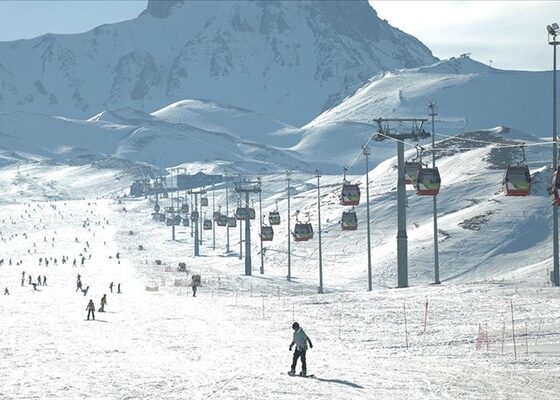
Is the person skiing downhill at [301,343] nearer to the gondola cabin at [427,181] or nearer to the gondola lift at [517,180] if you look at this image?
the gondola lift at [517,180]

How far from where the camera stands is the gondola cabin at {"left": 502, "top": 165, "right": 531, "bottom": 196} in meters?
40.0

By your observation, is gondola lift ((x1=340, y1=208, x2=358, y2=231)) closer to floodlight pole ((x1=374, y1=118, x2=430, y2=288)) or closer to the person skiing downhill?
floodlight pole ((x1=374, y1=118, x2=430, y2=288))

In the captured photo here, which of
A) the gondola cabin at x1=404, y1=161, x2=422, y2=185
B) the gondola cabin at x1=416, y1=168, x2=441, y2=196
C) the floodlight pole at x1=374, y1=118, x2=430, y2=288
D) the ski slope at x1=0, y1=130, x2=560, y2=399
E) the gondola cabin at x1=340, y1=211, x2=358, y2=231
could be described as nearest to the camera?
the ski slope at x1=0, y1=130, x2=560, y2=399

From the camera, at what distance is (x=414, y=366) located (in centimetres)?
2912

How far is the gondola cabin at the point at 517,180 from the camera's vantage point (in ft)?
131

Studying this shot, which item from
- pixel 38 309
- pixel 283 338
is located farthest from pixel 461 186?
pixel 283 338

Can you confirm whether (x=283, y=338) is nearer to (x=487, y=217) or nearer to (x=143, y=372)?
(x=143, y=372)

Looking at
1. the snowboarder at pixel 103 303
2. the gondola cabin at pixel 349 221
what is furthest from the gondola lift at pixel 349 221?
the snowboarder at pixel 103 303

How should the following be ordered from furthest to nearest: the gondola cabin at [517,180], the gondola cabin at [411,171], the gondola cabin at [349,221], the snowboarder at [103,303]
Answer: the gondola cabin at [349,221], the gondola cabin at [411,171], the snowboarder at [103,303], the gondola cabin at [517,180]

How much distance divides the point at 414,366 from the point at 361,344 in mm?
6222

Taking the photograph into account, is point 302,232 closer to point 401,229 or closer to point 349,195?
point 349,195

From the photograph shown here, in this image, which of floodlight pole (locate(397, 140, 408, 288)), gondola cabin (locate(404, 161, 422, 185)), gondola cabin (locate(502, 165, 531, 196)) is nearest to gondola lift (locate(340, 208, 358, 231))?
floodlight pole (locate(397, 140, 408, 288))

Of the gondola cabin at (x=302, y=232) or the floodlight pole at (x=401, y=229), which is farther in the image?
the gondola cabin at (x=302, y=232)

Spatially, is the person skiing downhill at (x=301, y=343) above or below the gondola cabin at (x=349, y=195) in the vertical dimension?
below
